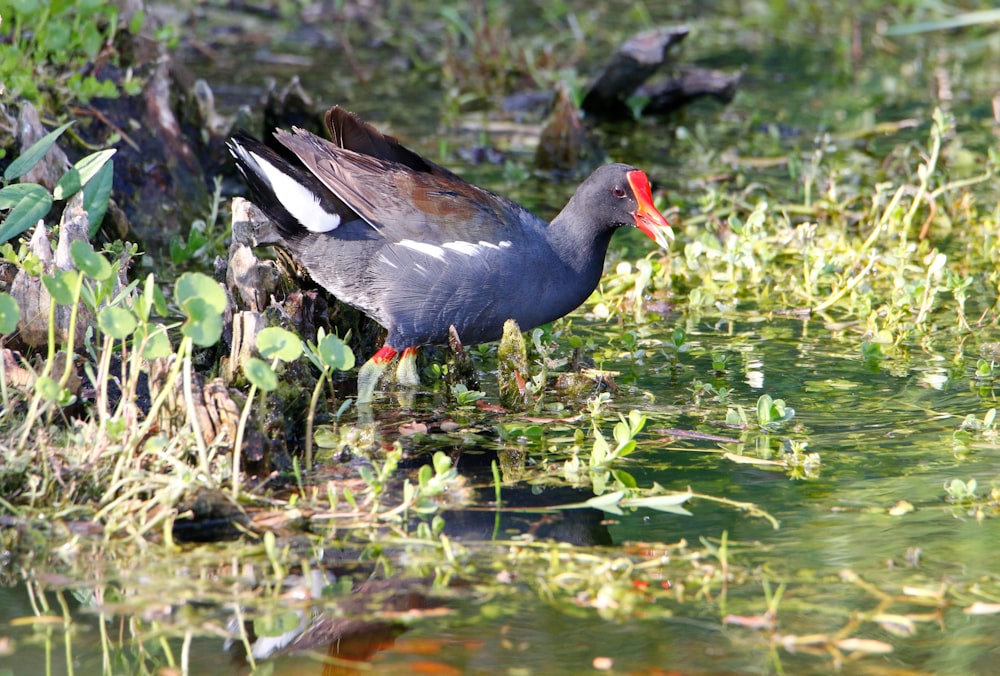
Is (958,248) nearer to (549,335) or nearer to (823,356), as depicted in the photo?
(823,356)

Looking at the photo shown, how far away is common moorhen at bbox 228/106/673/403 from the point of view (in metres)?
4.20

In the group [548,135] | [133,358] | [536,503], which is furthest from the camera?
[548,135]

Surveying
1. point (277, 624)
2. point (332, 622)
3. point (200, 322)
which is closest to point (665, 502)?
point (332, 622)

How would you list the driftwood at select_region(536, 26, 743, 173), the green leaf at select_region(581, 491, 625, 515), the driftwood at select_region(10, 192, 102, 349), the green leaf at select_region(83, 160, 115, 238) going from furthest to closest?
the driftwood at select_region(536, 26, 743, 173) < the green leaf at select_region(83, 160, 115, 238) < the driftwood at select_region(10, 192, 102, 349) < the green leaf at select_region(581, 491, 625, 515)

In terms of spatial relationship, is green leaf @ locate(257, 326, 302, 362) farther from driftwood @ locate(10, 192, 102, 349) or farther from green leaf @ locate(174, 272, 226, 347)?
driftwood @ locate(10, 192, 102, 349)

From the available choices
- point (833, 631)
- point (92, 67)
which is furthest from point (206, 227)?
point (833, 631)

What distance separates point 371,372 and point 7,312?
4.03 feet

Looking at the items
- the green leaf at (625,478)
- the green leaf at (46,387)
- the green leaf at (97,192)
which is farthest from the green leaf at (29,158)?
the green leaf at (625,478)

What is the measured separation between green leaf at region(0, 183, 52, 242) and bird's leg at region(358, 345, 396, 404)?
1.10 m

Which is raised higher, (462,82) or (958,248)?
(462,82)

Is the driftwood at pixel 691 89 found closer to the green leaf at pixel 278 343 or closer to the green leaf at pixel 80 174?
the green leaf at pixel 80 174

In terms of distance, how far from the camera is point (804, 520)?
333 cm

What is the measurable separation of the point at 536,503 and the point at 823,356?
5.38 feet

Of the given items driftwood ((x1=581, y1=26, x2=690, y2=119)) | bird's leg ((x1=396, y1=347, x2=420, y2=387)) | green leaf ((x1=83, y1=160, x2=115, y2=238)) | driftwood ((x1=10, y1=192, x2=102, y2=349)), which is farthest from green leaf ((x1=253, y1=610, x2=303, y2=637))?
driftwood ((x1=581, y1=26, x2=690, y2=119))
